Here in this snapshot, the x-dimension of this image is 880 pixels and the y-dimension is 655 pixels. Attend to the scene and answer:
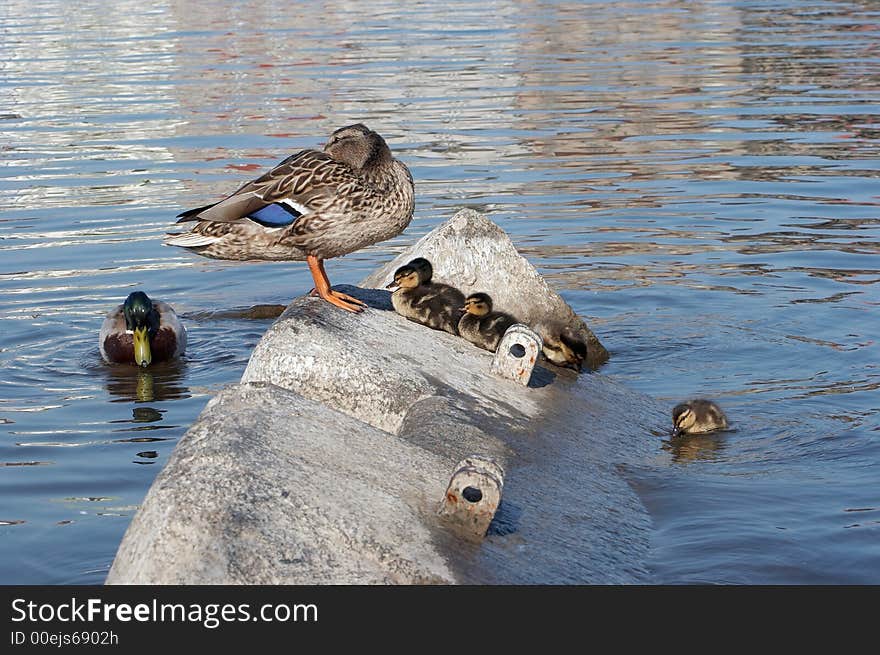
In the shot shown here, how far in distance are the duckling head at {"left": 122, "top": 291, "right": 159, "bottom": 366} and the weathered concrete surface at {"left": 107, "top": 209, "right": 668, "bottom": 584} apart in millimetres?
2049

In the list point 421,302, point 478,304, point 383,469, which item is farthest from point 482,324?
point 383,469

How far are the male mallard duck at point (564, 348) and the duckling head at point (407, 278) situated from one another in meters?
0.83

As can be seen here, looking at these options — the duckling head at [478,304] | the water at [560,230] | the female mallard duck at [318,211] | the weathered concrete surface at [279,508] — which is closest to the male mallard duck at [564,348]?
the duckling head at [478,304]

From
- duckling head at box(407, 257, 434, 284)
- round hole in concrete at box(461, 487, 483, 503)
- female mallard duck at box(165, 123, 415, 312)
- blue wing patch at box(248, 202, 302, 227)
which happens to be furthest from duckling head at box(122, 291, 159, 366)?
round hole in concrete at box(461, 487, 483, 503)

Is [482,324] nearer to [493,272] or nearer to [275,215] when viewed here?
[493,272]

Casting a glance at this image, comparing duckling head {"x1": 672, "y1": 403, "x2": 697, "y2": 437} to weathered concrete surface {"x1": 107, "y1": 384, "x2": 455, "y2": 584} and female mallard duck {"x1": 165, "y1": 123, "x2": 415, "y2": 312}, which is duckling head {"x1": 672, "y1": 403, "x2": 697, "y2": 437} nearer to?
female mallard duck {"x1": 165, "y1": 123, "x2": 415, "y2": 312}

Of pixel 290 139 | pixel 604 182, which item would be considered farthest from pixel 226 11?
pixel 604 182

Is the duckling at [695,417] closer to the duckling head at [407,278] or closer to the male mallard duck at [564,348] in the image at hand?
the male mallard duck at [564,348]

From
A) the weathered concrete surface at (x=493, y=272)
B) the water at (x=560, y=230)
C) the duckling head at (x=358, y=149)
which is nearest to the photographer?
Result: the water at (x=560, y=230)

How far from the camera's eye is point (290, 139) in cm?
1786

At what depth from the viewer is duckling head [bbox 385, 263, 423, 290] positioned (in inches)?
307

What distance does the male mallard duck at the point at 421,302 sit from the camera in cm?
780
